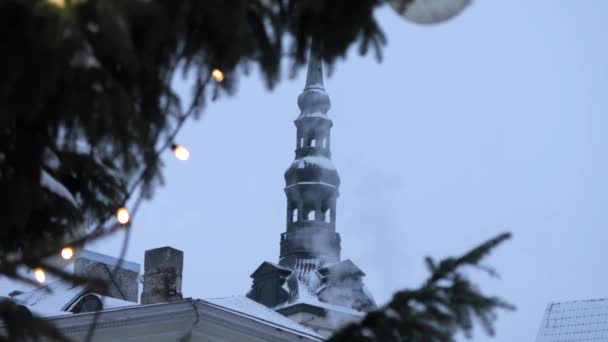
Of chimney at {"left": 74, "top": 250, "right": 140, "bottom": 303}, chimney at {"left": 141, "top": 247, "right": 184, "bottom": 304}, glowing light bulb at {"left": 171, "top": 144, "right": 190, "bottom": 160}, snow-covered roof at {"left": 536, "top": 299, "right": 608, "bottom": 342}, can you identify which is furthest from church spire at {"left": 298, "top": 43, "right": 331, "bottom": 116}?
glowing light bulb at {"left": 171, "top": 144, "right": 190, "bottom": 160}

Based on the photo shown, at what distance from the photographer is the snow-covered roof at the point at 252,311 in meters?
23.1

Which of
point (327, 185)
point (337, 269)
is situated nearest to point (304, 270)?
point (337, 269)

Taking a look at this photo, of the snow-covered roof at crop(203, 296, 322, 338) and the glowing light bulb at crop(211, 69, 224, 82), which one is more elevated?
the snow-covered roof at crop(203, 296, 322, 338)

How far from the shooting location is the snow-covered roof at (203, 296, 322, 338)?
2312 centimetres

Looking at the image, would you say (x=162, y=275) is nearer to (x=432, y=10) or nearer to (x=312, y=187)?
(x=432, y=10)

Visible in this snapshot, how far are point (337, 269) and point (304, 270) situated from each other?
1800mm

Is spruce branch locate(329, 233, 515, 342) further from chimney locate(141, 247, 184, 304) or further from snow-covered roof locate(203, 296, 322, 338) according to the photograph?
Answer: chimney locate(141, 247, 184, 304)

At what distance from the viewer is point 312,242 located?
195 feet

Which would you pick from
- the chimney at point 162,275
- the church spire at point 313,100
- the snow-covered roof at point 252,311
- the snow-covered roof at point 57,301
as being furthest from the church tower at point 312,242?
the snow-covered roof at point 57,301

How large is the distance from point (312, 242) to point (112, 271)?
3294 centimetres

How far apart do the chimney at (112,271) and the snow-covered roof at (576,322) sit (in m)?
12.9

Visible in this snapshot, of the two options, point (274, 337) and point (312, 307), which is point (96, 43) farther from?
point (312, 307)

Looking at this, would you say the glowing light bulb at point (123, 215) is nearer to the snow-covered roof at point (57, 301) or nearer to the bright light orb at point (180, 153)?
the bright light orb at point (180, 153)

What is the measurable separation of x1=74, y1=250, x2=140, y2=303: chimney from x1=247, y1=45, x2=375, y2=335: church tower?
25.0 metres
